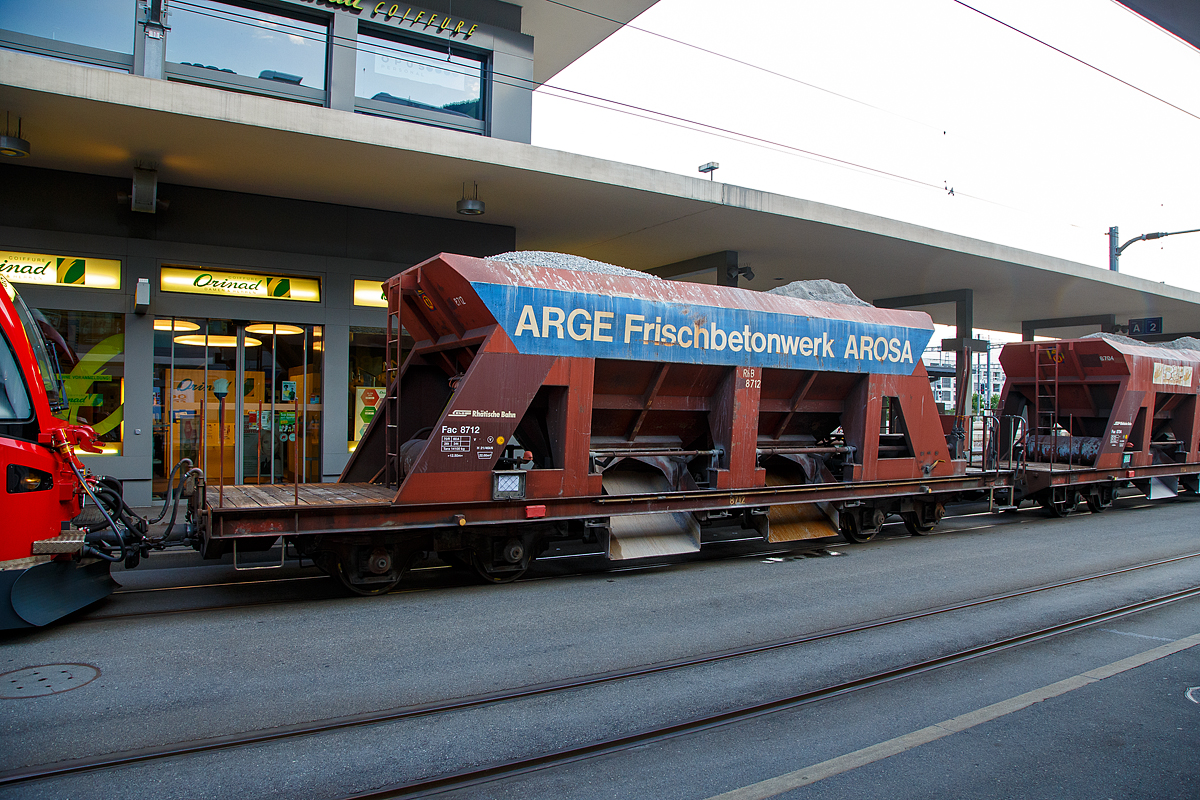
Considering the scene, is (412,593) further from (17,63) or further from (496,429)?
(17,63)

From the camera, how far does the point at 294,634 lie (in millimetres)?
6129

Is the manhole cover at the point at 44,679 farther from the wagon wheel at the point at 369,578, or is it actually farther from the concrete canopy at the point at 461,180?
the concrete canopy at the point at 461,180

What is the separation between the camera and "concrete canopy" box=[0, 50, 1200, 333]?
33.5ft

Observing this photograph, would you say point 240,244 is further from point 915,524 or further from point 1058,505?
point 1058,505

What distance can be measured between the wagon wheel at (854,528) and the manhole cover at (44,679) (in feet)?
29.7

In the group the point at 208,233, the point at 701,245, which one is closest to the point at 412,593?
the point at 208,233

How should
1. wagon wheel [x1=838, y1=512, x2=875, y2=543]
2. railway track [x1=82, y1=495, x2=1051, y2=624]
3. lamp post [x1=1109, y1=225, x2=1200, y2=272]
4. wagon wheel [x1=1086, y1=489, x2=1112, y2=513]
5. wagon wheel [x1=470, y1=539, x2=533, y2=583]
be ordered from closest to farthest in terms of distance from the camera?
1. railway track [x1=82, y1=495, x2=1051, y2=624]
2. wagon wheel [x1=470, y1=539, x2=533, y2=583]
3. wagon wheel [x1=838, y1=512, x2=875, y2=543]
4. wagon wheel [x1=1086, y1=489, x2=1112, y2=513]
5. lamp post [x1=1109, y1=225, x2=1200, y2=272]

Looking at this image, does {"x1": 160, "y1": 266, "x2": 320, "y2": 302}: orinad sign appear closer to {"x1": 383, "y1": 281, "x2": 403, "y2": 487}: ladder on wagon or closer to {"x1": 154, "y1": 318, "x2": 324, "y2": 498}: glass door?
{"x1": 154, "y1": 318, "x2": 324, "y2": 498}: glass door

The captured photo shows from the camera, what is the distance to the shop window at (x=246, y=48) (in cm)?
1287

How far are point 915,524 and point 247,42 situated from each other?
46.7 ft

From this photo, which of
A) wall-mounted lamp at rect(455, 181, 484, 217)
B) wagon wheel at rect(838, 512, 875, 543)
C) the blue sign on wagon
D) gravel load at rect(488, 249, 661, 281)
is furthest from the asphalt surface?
wall-mounted lamp at rect(455, 181, 484, 217)

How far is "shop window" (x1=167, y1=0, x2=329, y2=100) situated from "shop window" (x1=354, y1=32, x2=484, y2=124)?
0.83 meters

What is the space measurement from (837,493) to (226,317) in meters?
11.0

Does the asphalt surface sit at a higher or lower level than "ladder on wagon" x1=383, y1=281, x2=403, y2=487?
lower
